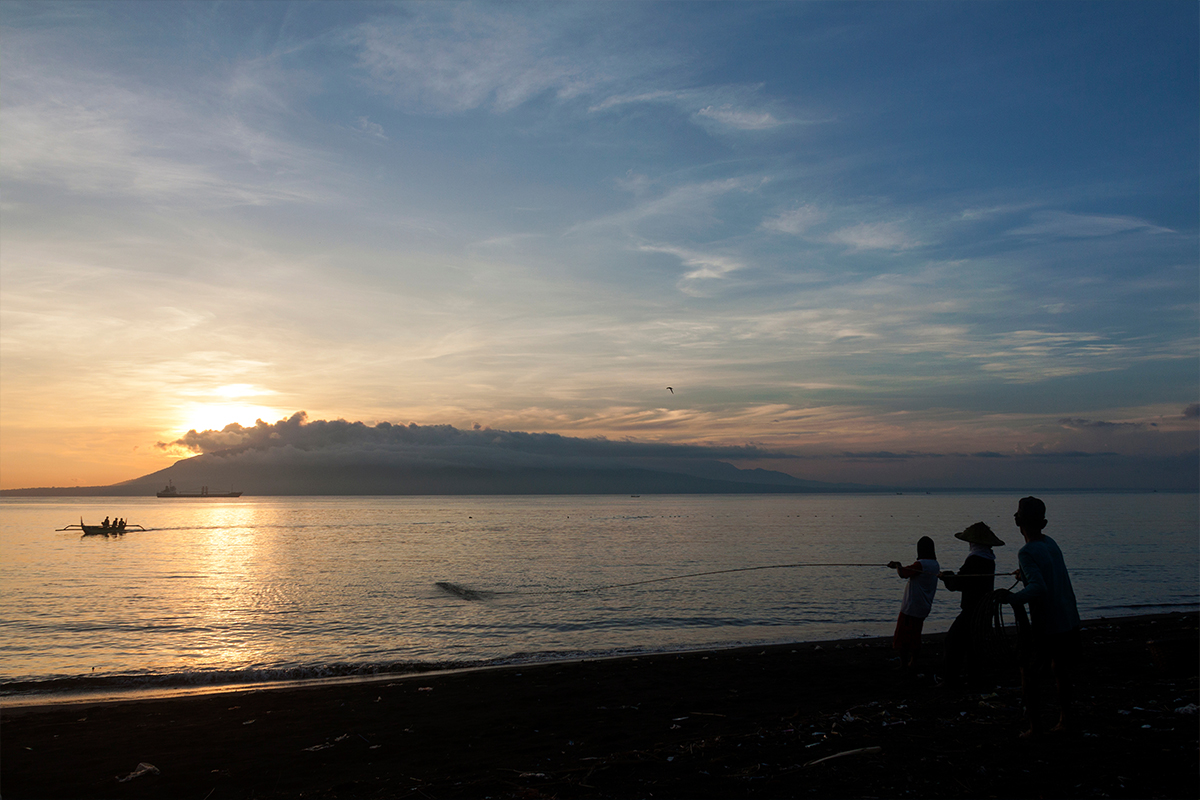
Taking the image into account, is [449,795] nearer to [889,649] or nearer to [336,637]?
[889,649]

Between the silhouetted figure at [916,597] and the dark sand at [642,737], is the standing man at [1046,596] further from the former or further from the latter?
the silhouetted figure at [916,597]

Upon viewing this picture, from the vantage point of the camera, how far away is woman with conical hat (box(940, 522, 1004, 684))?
35.3 ft

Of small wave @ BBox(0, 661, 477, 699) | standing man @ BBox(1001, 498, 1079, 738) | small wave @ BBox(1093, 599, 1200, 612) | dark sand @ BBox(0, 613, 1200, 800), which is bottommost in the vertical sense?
small wave @ BBox(1093, 599, 1200, 612)

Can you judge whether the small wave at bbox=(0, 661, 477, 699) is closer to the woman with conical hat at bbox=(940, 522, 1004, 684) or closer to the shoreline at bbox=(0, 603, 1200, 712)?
the shoreline at bbox=(0, 603, 1200, 712)

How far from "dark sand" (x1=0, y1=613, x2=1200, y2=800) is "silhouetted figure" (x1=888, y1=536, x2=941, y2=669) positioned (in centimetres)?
63

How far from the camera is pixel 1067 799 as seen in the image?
20.2 feet

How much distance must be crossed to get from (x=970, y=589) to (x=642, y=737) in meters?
5.68

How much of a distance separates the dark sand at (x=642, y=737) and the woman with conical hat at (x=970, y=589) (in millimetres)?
521

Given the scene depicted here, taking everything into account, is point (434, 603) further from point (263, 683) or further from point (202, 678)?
point (263, 683)

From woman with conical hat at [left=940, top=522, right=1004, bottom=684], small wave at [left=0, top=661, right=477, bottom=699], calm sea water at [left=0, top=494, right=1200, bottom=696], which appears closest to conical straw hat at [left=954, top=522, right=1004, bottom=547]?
woman with conical hat at [left=940, top=522, right=1004, bottom=684]

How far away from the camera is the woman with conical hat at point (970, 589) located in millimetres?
10758

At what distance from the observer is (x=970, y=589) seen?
428 inches

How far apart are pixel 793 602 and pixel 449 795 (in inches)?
907

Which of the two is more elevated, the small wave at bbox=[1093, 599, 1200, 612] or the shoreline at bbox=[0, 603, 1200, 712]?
the shoreline at bbox=[0, 603, 1200, 712]
